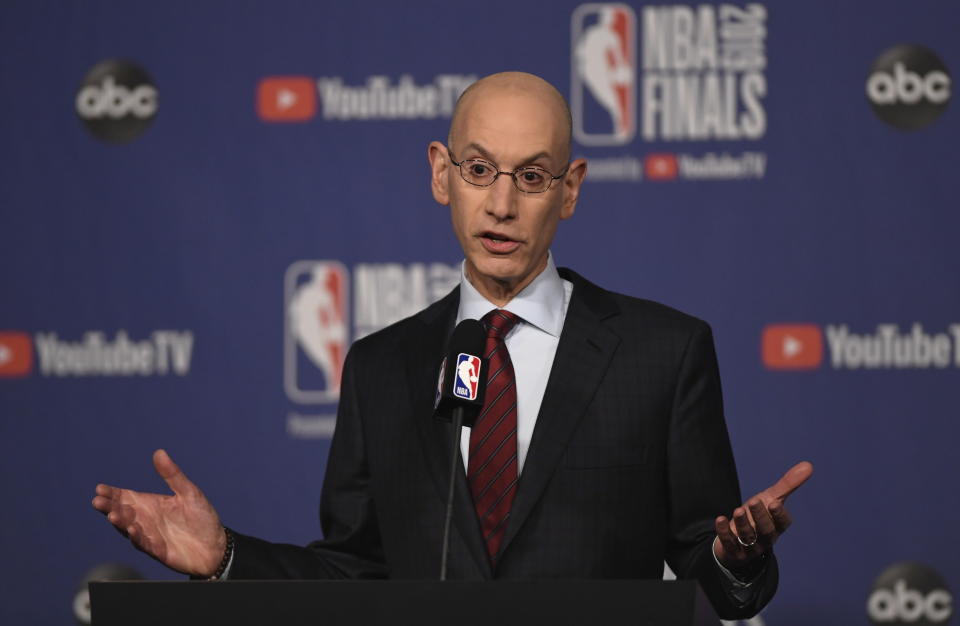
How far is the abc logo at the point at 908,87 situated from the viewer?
3.12m

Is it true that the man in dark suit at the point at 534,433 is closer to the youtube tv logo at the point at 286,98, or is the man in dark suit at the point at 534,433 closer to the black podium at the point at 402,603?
the black podium at the point at 402,603

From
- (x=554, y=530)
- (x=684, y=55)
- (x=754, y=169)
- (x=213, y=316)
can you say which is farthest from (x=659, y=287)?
(x=554, y=530)

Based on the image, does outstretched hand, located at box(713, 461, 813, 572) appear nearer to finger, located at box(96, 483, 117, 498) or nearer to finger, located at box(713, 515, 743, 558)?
finger, located at box(713, 515, 743, 558)

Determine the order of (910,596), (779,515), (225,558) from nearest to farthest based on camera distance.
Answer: (779,515), (225,558), (910,596)

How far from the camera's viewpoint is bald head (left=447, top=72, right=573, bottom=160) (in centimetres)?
191

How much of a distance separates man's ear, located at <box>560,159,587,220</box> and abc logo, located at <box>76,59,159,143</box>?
175 centimetres

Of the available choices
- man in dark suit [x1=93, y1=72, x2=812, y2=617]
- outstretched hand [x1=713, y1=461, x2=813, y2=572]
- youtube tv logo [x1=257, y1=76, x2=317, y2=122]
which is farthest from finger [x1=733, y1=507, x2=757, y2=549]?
youtube tv logo [x1=257, y1=76, x2=317, y2=122]

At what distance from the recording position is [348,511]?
205 centimetres

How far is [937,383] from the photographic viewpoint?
3074 millimetres

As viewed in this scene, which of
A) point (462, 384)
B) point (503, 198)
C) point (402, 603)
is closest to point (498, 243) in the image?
A: point (503, 198)

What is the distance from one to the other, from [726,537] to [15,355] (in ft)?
7.86

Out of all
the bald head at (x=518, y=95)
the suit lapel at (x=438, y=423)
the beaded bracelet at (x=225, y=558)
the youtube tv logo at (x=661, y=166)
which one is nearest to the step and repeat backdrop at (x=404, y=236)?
the youtube tv logo at (x=661, y=166)

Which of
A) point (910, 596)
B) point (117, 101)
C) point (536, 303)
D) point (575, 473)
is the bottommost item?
point (910, 596)

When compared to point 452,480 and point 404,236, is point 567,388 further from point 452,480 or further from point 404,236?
point 404,236
